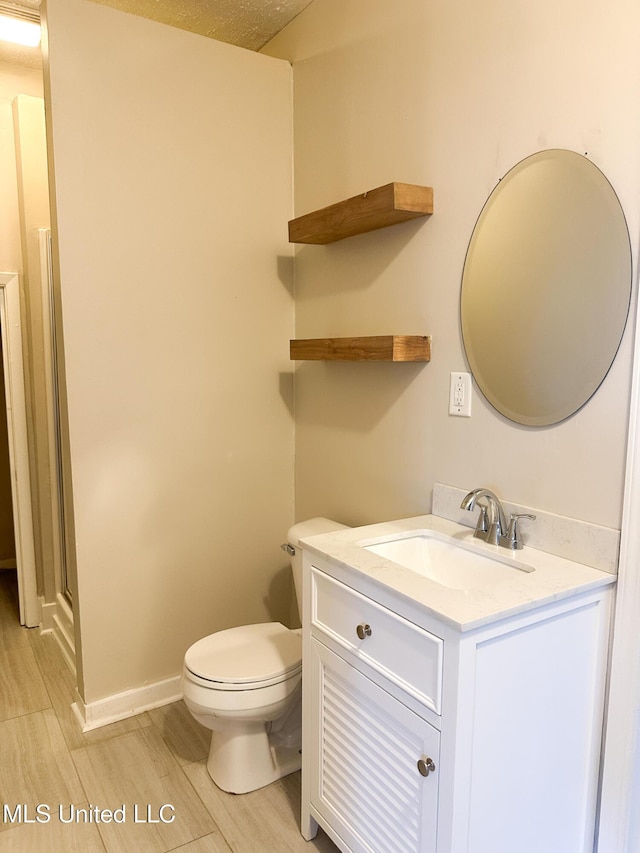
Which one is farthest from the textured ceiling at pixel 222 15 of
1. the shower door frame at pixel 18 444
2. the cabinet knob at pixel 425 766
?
the cabinet knob at pixel 425 766

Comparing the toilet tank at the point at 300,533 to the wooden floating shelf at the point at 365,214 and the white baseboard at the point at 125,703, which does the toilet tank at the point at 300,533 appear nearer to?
the white baseboard at the point at 125,703

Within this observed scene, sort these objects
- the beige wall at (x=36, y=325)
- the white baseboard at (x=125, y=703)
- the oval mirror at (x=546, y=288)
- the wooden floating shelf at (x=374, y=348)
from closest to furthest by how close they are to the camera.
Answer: the oval mirror at (x=546, y=288), the wooden floating shelf at (x=374, y=348), the white baseboard at (x=125, y=703), the beige wall at (x=36, y=325)

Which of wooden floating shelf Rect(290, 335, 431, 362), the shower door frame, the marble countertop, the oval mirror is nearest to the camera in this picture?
the marble countertop

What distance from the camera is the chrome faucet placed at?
164 cm

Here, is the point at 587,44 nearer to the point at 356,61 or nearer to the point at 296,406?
the point at 356,61

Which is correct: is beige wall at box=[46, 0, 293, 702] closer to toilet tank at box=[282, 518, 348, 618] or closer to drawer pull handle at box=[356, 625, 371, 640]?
toilet tank at box=[282, 518, 348, 618]

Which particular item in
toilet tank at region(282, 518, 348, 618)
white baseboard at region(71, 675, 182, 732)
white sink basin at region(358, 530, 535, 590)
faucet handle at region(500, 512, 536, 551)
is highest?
faucet handle at region(500, 512, 536, 551)

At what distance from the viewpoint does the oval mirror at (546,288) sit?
1440mm

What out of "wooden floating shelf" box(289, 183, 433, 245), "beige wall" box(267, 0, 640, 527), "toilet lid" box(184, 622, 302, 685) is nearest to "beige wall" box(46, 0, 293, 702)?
"beige wall" box(267, 0, 640, 527)

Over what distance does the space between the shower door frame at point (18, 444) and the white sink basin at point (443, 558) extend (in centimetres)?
210

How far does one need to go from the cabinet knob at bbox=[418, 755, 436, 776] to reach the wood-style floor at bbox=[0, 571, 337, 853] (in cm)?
69

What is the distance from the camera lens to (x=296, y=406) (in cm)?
273

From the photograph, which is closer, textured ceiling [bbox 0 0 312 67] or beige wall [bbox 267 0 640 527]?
beige wall [bbox 267 0 640 527]

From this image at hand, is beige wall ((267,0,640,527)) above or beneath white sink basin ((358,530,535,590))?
above
